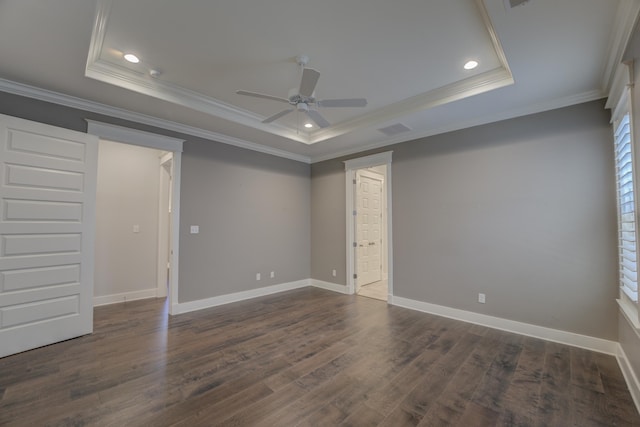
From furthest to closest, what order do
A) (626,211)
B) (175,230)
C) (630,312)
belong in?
(175,230)
(626,211)
(630,312)

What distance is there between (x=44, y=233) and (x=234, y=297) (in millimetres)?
2587

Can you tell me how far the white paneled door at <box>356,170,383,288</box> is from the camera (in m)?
5.54

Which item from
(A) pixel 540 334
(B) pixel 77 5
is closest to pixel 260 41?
(B) pixel 77 5

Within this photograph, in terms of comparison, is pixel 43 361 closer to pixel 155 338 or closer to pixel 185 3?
pixel 155 338

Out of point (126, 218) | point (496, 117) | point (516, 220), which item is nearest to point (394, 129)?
point (496, 117)

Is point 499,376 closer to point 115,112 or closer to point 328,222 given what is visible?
point 328,222

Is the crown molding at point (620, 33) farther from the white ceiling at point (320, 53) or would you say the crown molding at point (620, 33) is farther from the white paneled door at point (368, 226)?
the white paneled door at point (368, 226)

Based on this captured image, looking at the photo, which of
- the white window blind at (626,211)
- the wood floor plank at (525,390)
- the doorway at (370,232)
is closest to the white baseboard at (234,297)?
the doorway at (370,232)

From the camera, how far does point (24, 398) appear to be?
208 centimetres

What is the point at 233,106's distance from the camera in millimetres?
3775

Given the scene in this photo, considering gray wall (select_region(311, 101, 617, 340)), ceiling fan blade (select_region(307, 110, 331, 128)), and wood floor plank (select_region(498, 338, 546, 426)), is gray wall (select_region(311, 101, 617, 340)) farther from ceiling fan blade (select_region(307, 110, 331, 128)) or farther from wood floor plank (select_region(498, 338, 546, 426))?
ceiling fan blade (select_region(307, 110, 331, 128))

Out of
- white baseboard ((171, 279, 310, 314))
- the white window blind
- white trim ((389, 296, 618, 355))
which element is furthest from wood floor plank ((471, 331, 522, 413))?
white baseboard ((171, 279, 310, 314))

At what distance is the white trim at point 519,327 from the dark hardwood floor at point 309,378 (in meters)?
0.13

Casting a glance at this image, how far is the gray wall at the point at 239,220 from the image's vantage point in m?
4.25
